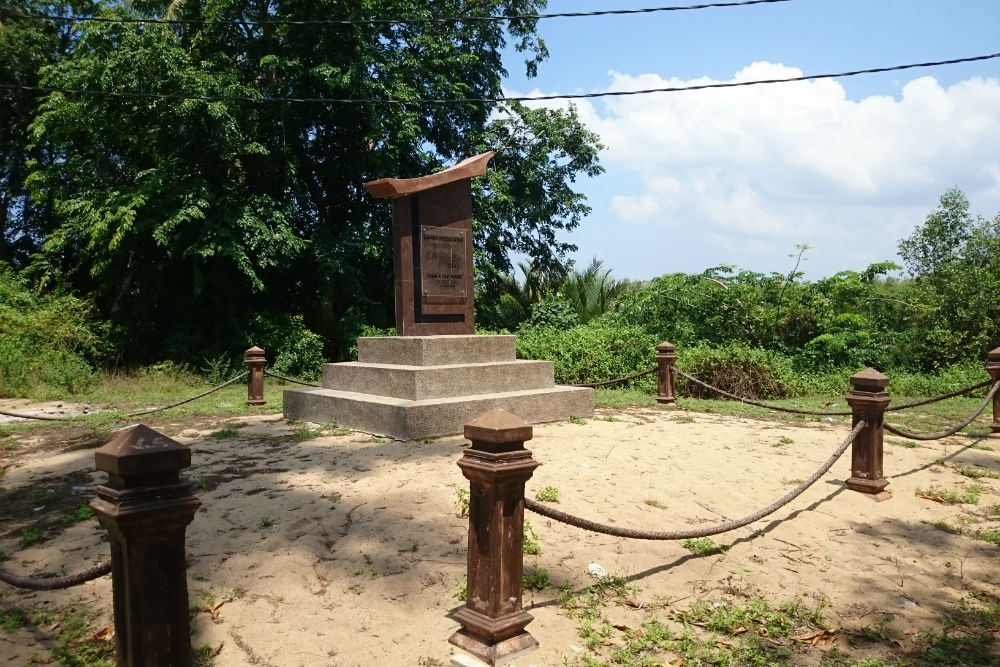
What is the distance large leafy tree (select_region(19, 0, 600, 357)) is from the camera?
14492mm

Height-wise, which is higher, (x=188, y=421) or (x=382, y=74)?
(x=382, y=74)

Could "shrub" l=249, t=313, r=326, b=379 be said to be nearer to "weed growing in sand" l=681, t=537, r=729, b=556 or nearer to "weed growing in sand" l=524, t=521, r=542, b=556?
"weed growing in sand" l=524, t=521, r=542, b=556

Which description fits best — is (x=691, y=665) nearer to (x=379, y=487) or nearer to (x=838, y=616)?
(x=838, y=616)

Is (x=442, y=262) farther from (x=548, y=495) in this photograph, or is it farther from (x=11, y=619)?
(x=11, y=619)

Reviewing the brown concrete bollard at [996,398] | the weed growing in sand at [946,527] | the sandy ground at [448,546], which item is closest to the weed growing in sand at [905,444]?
the sandy ground at [448,546]

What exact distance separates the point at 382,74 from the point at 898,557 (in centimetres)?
1531

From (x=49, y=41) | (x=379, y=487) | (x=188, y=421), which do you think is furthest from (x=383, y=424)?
(x=49, y=41)

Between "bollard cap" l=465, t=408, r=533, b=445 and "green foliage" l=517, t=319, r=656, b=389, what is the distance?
9.80 meters

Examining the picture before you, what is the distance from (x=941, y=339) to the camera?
14000 millimetres

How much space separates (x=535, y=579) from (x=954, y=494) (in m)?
4.04

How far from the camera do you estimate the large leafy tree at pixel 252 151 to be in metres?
14.5

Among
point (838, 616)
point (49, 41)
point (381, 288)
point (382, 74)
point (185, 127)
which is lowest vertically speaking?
point (838, 616)

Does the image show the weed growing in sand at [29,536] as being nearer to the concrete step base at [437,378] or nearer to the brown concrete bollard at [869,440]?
the concrete step base at [437,378]

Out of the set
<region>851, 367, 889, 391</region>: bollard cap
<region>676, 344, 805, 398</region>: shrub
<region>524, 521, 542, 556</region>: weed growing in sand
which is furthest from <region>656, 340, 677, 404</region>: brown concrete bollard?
<region>524, 521, 542, 556</region>: weed growing in sand
